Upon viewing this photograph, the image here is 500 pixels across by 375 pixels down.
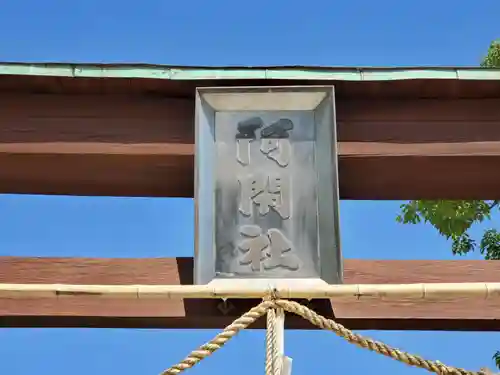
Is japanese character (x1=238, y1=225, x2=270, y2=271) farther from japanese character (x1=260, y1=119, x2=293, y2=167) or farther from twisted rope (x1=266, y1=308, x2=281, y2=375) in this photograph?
twisted rope (x1=266, y1=308, x2=281, y2=375)

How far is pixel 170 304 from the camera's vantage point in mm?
2980

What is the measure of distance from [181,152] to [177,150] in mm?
21

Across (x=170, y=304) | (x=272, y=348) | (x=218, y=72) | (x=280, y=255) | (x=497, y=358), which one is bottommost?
(x=497, y=358)

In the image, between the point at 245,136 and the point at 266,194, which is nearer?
the point at 266,194

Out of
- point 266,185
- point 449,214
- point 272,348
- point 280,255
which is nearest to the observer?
point 272,348

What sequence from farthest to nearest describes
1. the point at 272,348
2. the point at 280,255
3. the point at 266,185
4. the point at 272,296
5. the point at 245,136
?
the point at 245,136
the point at 266,185
the point at 280,255
the point at 272,296
the point at 272,348

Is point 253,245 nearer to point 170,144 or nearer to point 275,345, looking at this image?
point 170,144

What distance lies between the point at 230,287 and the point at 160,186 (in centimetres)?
87

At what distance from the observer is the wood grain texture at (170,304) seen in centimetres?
299

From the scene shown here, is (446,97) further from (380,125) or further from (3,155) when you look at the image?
(3,155)

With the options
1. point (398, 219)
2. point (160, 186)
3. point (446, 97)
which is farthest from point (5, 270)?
point (398, 219)

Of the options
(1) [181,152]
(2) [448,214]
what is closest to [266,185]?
(1) [181,152]

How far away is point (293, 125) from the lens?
10.1 feet

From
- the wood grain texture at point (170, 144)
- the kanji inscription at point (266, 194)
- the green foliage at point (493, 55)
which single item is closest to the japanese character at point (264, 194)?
the kanji inscription at point (266, 194)
